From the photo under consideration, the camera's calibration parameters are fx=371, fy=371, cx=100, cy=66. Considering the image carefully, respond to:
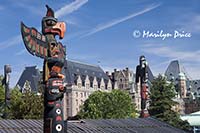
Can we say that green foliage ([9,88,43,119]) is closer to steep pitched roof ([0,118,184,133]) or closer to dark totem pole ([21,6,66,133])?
steep pitched roof ([0,118,184,133])

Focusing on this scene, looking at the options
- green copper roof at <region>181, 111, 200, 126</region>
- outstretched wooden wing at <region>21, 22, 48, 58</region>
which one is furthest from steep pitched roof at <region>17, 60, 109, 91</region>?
outstretched wooden wing at <region>21, 22, 48, 58</region>

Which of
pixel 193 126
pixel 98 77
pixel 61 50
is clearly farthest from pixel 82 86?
pixel 61 50

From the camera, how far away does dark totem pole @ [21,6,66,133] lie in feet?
49.8

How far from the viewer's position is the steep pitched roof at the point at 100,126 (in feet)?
65.7

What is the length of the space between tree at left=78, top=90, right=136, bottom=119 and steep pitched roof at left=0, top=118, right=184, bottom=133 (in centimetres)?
3553

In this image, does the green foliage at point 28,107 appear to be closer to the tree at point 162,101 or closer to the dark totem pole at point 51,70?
the tree at point 162,101

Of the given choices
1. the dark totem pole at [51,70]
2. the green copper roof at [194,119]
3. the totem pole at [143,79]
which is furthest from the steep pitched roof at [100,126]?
the green copper roof at [194,119]

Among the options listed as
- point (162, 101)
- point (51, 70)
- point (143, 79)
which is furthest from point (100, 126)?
point (162, 101)

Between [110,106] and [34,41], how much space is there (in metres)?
52.1

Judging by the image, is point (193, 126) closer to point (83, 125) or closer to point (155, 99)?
point (155, 99)

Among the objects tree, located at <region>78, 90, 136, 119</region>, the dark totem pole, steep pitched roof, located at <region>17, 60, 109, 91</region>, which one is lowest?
tree, located at <region>78, 90, 136, 119</region>

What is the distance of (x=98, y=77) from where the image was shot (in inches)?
4141

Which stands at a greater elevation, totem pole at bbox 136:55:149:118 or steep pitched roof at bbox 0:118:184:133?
totem pole at bbox 136:55:149:118

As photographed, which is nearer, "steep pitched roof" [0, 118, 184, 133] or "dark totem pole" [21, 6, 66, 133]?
"dark totem pole" [21, 6, 66, 133]
